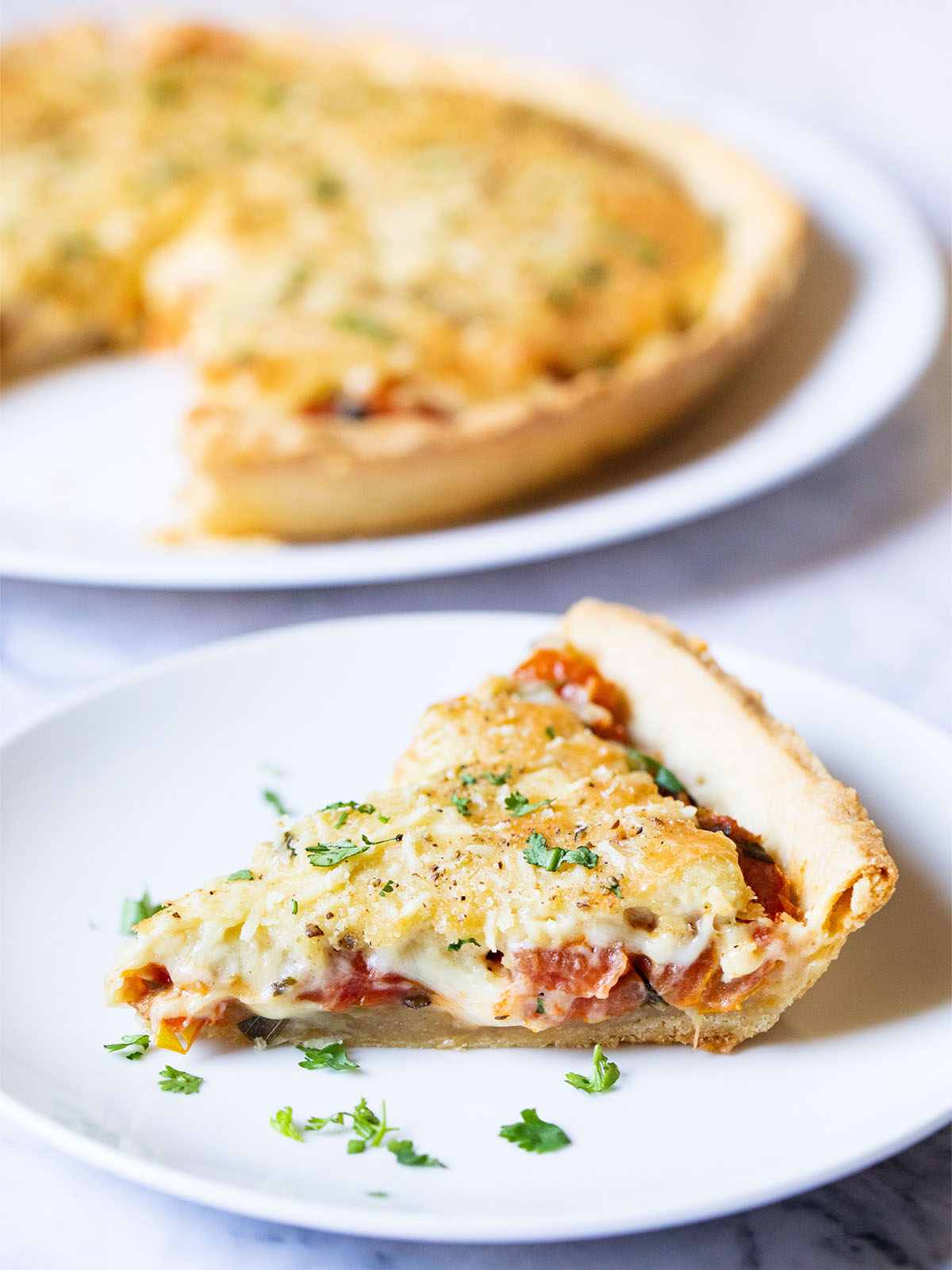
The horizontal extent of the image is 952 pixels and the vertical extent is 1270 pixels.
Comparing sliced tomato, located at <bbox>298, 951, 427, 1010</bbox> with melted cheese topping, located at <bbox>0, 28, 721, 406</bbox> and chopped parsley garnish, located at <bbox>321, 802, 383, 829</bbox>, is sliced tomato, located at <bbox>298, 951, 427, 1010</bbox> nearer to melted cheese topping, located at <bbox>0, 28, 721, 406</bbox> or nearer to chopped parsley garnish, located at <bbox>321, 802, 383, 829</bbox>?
chopped parsley garnish, located at <bbox>321, 802, 383, 829</bbox>

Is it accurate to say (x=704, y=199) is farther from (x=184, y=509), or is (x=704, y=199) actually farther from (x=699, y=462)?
(x=184, y=509)

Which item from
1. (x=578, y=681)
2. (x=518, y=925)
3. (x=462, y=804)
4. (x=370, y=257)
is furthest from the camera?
(x=370, y=257)

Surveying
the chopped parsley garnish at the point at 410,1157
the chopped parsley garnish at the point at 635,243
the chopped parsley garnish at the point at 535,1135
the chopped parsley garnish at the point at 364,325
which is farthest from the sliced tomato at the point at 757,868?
the chopped parsley garnish at the point at 635,243

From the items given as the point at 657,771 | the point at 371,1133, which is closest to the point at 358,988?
the point at 371,1133

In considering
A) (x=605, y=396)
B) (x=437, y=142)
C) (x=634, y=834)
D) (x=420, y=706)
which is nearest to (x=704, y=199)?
(x=437, y=142)

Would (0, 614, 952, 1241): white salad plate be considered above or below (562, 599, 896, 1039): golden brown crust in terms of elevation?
below

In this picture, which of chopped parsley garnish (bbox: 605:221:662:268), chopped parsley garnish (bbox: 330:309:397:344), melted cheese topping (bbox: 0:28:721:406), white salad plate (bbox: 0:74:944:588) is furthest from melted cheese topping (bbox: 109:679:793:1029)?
chopped parsley garnish (bbox: 605:221:662:268)

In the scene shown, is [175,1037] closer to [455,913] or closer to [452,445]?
[455,913]
